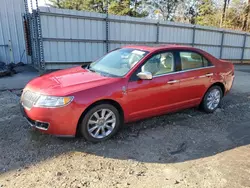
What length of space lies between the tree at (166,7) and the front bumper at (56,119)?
80.6 ft

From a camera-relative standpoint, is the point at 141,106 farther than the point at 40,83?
Yes

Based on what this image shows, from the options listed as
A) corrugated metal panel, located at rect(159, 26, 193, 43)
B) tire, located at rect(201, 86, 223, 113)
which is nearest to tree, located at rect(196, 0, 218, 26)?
corrugated metal panel, located at rect(159, 26, 193, 43)

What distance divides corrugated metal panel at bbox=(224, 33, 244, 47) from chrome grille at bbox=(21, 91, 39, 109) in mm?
15653

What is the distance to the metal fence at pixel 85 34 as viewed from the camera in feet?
27.3

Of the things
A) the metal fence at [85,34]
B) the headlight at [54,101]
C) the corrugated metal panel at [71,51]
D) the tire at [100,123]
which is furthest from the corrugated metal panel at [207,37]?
the headlight at [54,101]

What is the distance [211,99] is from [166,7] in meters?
23.8

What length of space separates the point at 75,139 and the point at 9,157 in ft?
3.27

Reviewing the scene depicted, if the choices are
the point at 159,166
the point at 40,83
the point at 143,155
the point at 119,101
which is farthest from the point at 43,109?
the point at 159,166

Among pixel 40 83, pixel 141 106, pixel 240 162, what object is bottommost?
pixel 240 162

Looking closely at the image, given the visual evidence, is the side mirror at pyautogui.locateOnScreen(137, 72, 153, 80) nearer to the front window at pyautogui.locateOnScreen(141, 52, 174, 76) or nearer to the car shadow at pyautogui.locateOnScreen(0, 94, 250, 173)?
the front window at pyautogui.locateOnScreen(141, 52, 174, 76)

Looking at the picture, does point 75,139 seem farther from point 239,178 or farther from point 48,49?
point 48,49

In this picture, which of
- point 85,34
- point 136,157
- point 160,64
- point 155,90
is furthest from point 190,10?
point 136,157

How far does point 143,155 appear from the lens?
331 cm

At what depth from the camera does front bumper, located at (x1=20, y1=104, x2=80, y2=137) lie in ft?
10.4
